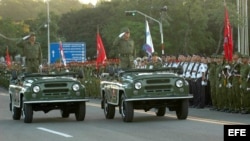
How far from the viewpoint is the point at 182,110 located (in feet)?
66.0

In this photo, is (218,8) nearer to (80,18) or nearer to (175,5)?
(175,5)

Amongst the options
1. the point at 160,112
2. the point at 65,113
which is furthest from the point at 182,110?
the point at 65,113

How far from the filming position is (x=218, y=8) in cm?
7238

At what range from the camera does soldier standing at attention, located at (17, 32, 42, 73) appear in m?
23.0

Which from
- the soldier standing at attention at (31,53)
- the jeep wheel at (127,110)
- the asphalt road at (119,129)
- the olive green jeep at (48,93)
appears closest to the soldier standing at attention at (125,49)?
the olive green jeep at (48,93)

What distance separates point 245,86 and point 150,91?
469 cm

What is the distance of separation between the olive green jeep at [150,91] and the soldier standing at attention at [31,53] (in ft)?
11.3

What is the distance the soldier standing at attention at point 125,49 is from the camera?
21844 mm

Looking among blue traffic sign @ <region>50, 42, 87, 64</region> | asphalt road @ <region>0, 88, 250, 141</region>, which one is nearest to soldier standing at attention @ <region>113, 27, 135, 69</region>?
asphalt road @ <region>0, 88, 250, 141</region>

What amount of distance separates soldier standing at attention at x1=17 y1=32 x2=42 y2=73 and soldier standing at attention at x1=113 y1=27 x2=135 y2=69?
2.68m

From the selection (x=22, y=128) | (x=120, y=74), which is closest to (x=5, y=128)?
(x=22, y=128)

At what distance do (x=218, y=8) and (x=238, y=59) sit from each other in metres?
48.8

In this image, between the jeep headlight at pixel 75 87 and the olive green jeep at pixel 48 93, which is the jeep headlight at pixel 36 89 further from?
the jeep headlight at pixel 75 87

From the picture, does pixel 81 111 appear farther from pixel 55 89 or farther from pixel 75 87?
pixel 55 89
